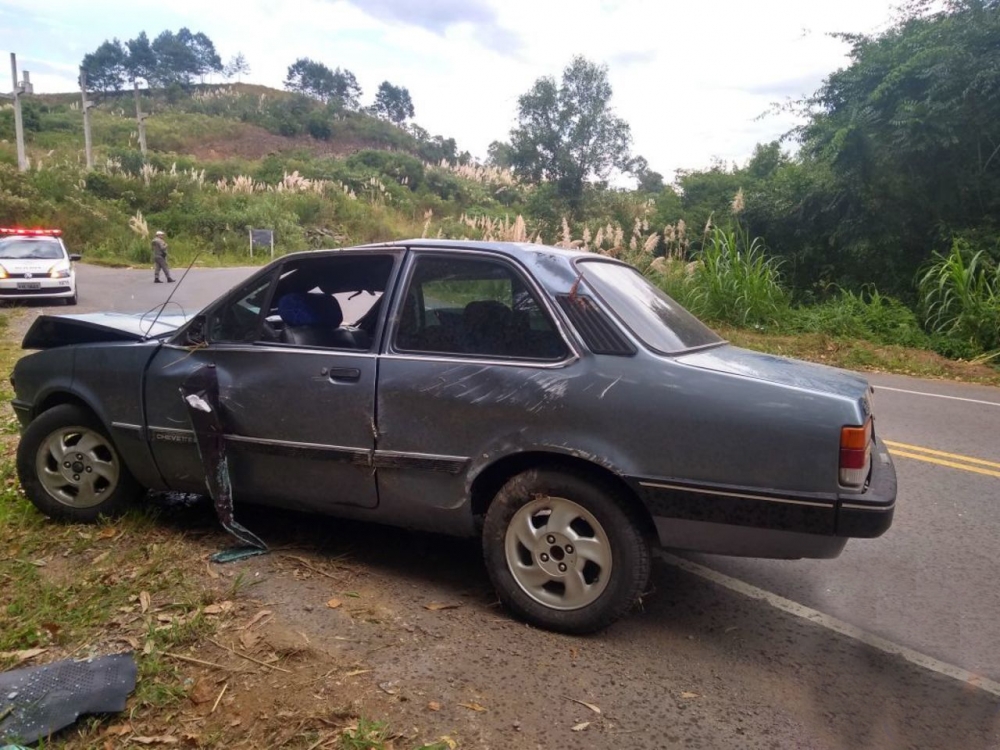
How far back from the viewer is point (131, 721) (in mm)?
2676

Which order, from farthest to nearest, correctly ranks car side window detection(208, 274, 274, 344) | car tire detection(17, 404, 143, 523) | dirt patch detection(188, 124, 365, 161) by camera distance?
1. dirt patch detection(188, 124, 365, 161)
2. car tire detection(17, 404, 143, 523)
3. car side window detection(208, 274, 274, 344)

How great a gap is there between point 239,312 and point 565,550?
2120mm

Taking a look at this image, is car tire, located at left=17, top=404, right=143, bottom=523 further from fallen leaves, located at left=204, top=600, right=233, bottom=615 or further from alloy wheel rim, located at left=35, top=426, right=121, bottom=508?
fallen leaves, located at left=204, top=600, right=233, bottom=615

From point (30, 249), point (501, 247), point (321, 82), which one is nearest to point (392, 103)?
point (321, 82)

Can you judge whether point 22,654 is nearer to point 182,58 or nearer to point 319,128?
point 319,128

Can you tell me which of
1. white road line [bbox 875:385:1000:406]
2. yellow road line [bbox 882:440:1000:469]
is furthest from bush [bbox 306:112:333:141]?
yellow road line [bbox 882:440:1000:469]

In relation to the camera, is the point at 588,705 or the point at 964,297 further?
the point at 964,297

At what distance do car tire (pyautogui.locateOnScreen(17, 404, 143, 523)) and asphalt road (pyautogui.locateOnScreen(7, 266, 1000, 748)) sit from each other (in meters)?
1.60

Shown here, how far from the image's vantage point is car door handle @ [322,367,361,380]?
3.67 metres

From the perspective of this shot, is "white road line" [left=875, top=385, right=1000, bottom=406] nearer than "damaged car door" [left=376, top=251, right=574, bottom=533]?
No

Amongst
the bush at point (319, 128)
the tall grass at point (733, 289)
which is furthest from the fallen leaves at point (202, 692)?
the bush at point (319, 128)

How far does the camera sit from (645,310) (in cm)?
368

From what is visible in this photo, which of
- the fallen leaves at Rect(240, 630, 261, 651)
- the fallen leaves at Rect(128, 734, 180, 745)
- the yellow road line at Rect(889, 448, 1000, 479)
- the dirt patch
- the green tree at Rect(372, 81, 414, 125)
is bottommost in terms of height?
the yellow road line at Rect(889, 448, 1000, 479)

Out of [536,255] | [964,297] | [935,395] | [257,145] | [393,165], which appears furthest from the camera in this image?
[257,145]
